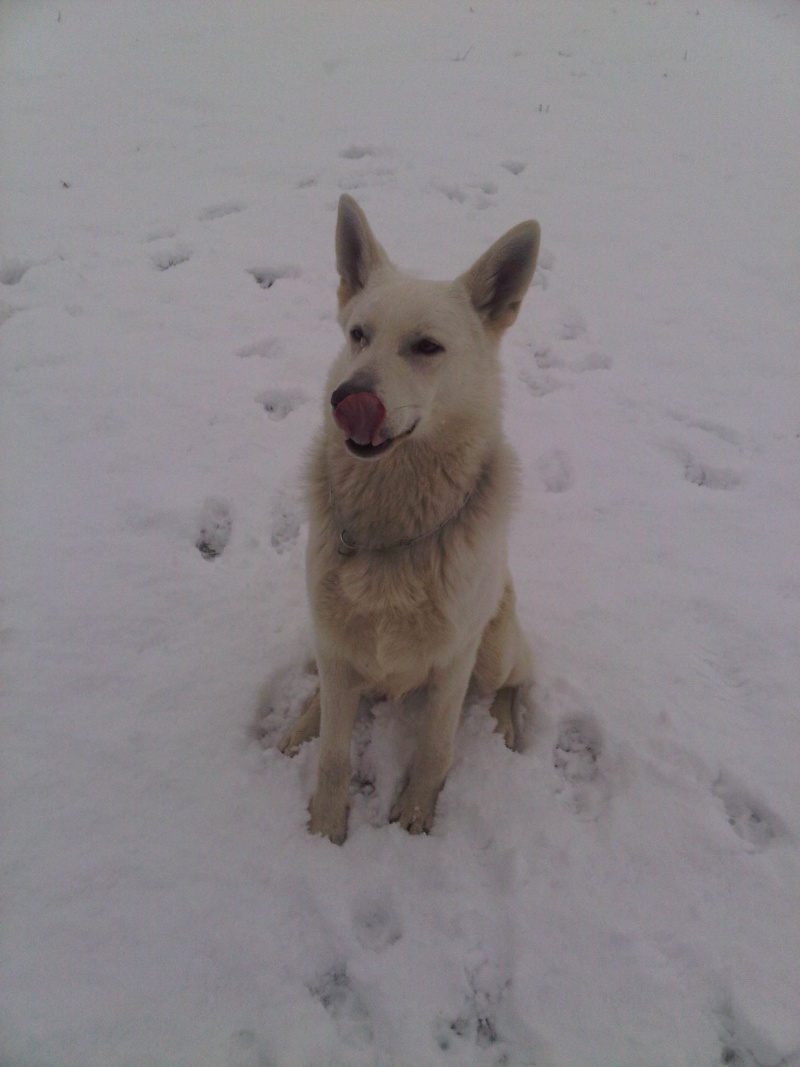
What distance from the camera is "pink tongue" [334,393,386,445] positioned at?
4.77 ft

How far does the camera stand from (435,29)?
312 inches

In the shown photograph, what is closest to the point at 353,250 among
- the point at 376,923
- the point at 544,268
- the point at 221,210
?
the point at 376,923

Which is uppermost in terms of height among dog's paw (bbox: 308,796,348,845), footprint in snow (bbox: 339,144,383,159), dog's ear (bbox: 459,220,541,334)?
footprint in snow (bbox: 339,144,383,159)

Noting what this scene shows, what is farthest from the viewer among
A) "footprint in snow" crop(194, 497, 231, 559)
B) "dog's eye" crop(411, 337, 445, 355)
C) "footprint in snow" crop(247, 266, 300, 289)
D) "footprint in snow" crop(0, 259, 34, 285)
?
"footprint in snow" crop(247, 266, 300, 289)

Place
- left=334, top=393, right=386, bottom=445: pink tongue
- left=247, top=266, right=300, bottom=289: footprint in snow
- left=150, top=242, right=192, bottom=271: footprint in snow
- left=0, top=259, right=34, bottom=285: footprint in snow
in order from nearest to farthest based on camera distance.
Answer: left=334, top=393, right=386, bottom=445: pink tongue < left=0, top=259, right=34, bottom=285: footprint in snow < left=247, top=266, right=300, bottom=289: footprint in snow < left=150, top=242, right=192, bottom=271: footprint in snow

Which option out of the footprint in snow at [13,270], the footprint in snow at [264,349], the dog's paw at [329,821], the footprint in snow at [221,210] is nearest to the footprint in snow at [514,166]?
the footprint in snow at [221,210]

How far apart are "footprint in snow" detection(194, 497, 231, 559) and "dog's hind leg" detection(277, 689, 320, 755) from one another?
0.95 m

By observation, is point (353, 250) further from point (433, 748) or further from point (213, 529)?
point (433, 748)

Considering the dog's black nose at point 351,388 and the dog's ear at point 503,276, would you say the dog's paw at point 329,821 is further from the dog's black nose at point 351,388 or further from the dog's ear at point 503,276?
the dog's ear at point 503,276

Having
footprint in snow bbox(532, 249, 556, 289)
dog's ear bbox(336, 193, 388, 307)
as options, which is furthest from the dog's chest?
footprint in snow bbox(532, 249, 556, 289)

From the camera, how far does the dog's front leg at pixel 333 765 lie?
1960 mm

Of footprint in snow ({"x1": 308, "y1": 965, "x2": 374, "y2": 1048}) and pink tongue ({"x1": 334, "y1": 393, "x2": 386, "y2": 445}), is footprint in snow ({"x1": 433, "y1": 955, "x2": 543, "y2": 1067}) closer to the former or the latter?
footprint in snow ({"x1": 308, "y1": 965, "x2": 374, "y2": 1048})

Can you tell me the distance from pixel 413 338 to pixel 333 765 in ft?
4.75

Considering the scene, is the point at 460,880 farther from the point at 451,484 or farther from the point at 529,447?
the point at 529,447
